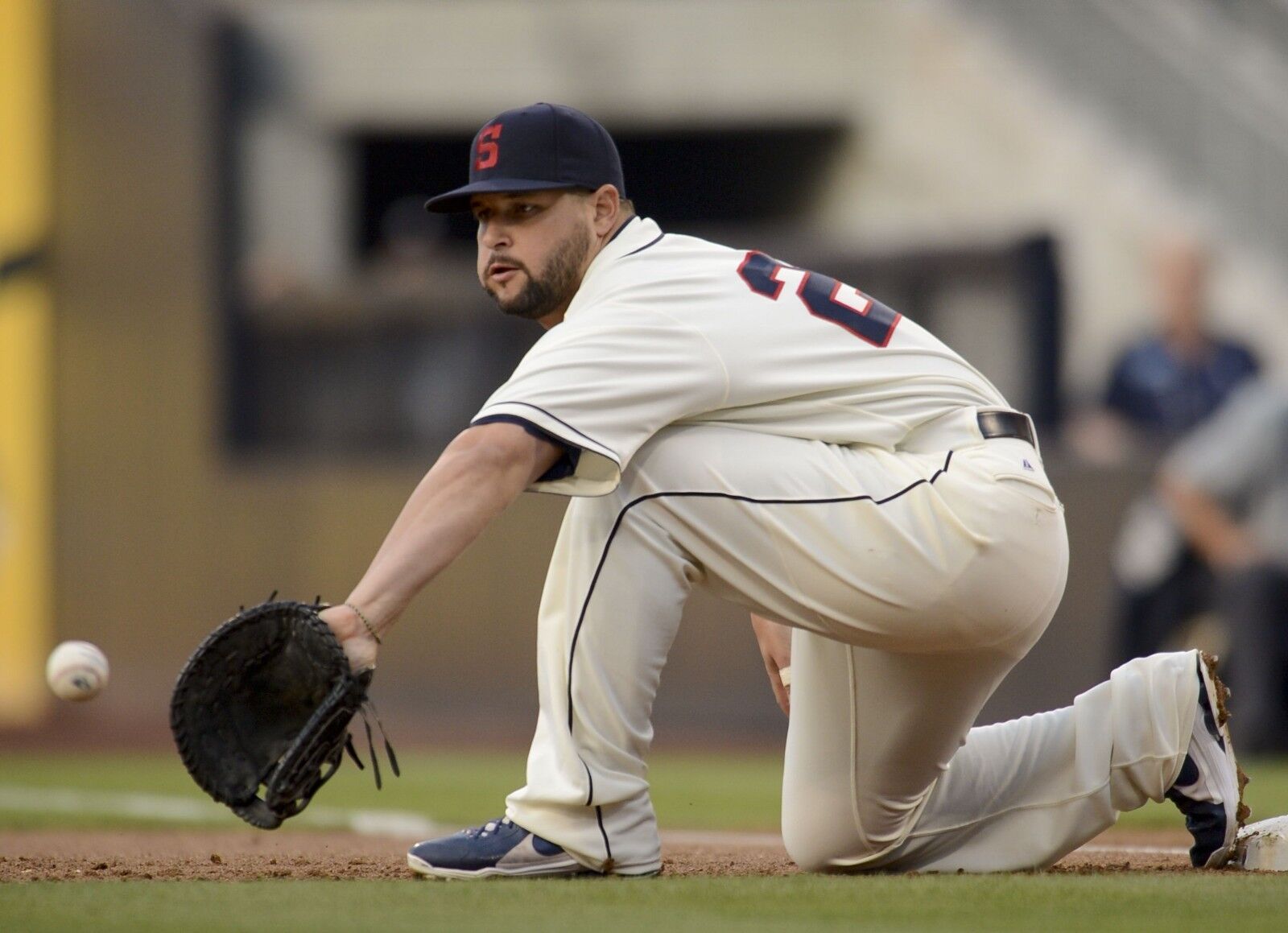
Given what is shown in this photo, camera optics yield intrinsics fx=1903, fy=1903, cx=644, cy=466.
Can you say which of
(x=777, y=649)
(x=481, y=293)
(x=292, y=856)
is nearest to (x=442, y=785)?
(x=292, y=856)

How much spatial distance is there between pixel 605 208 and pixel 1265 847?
1.58m

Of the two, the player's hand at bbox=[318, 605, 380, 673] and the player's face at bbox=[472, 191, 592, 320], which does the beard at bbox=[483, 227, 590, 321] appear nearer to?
the player's face at bbox=[472, 191, 592, 320]

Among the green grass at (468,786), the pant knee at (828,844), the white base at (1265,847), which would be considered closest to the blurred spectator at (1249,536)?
the green grass at (468,786)

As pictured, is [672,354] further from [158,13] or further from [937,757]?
[158,13]

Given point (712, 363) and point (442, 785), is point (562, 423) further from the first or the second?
point (442, 785)

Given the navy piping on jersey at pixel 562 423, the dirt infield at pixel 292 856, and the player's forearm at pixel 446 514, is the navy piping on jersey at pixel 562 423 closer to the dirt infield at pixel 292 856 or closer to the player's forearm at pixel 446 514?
the player's forearm at pixel 446 514

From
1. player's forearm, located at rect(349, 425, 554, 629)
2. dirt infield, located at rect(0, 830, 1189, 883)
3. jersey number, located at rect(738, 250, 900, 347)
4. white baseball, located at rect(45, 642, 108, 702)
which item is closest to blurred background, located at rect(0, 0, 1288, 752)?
dirt infield, located at rect(0, 830, 1189, 883)

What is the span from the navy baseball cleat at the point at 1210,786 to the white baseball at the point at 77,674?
2.36 metres

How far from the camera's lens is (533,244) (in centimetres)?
322

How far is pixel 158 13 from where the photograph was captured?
35.2ft

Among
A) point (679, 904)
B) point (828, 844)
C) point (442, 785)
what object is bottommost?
point (442, 785)

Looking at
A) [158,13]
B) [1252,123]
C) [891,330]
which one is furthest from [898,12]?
[891,330]

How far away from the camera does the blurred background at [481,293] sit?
28.2 ft

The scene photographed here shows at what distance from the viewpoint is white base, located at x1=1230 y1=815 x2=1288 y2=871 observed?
→ 10.7ft
